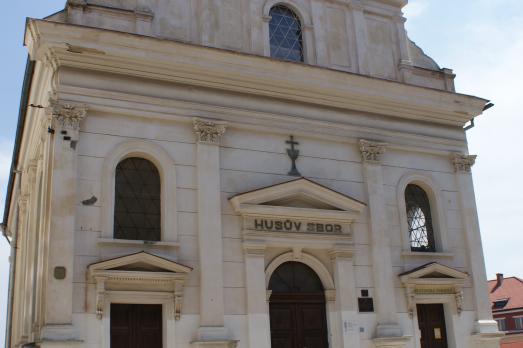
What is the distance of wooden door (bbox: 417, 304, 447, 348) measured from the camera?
15812 mm

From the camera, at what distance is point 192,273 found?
43.3ft

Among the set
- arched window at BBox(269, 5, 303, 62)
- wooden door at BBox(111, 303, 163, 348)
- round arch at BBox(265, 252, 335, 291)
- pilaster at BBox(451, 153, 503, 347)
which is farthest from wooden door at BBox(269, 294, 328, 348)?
arched window at BBox(269, 5, 303, 62)

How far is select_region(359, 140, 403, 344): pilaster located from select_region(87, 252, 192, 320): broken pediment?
491 centimetres

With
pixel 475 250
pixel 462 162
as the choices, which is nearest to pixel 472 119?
pixel 462 162

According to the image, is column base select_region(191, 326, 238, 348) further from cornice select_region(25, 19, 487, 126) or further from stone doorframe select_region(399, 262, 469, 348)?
cornice select_region(25, 19, 487, 126)

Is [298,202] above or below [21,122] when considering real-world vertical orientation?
below

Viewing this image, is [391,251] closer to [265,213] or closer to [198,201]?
[265,213]

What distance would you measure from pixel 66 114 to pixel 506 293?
41.9 meters

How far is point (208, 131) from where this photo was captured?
14.1 meters

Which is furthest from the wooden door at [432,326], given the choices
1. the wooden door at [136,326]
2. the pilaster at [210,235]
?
the wooden door at [136,326]

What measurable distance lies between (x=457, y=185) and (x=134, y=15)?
31.8 feet

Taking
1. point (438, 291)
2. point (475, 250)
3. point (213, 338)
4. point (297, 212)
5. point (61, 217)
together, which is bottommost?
point (213, 338)

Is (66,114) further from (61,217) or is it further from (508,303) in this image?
(508,303)

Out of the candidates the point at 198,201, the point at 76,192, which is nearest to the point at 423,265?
the point at 198,201
